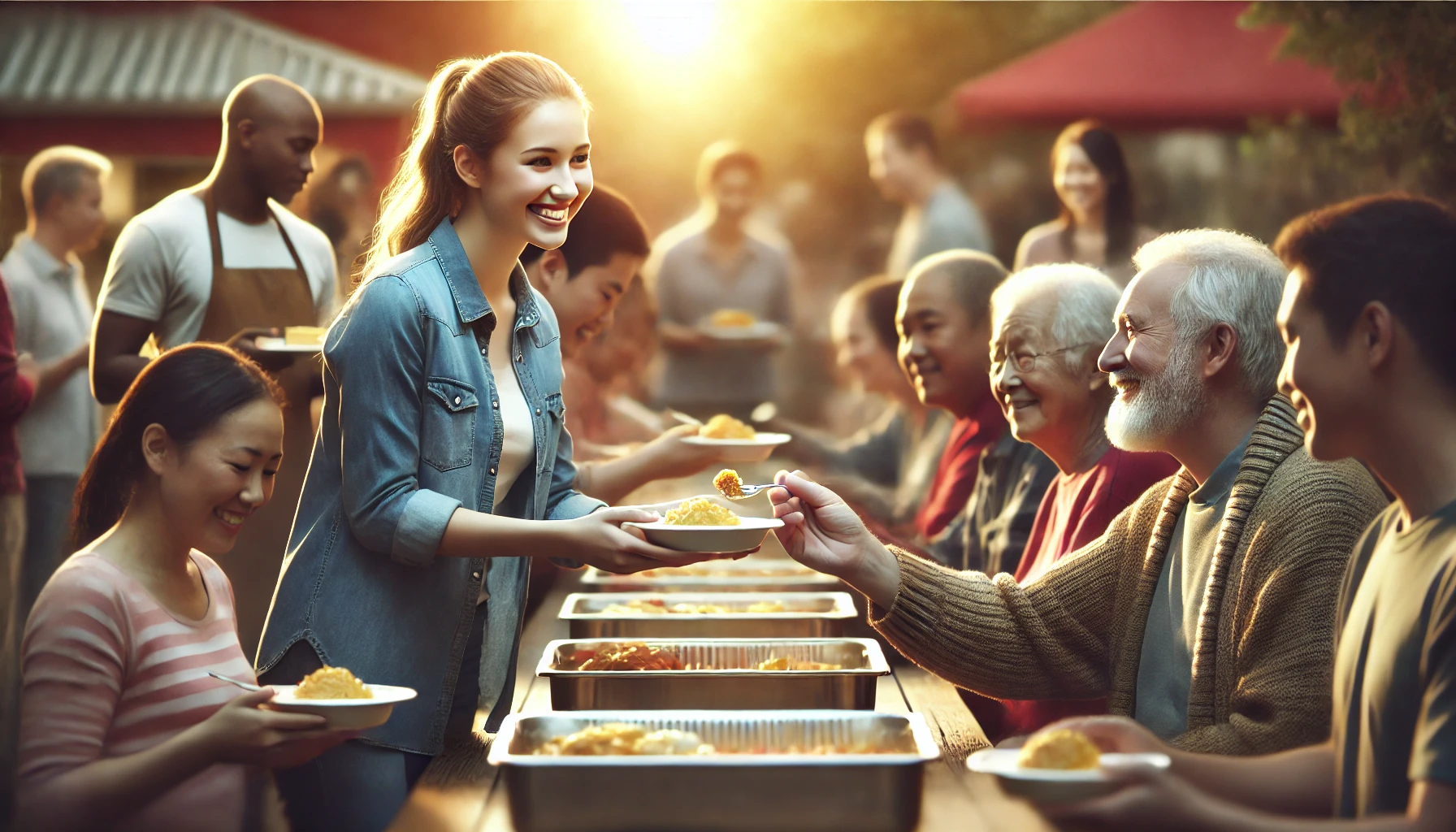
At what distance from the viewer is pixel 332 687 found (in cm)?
191

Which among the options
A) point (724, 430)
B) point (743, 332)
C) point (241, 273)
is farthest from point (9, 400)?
point (743, 332)

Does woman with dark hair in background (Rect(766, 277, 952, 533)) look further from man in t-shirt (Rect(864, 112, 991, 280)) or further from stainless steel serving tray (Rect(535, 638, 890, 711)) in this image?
stainless steel serving tray (Rect(535, 638, 890, 711))

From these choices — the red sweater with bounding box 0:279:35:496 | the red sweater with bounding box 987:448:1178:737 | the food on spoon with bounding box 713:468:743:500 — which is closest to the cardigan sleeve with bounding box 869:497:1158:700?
the red sweater with bounding box 987:448:1178:737

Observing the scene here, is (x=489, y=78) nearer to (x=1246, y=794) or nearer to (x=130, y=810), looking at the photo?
(x=130, y=810)

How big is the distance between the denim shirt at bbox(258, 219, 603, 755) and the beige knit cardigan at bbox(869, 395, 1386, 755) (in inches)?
32.3

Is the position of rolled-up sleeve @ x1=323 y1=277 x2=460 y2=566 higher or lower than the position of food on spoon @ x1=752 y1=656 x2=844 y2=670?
higher

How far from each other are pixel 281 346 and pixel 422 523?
1.40 metres

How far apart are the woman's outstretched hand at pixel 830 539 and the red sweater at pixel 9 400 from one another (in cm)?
233

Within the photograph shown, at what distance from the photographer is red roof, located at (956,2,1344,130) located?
8.08m

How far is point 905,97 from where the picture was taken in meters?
14.2

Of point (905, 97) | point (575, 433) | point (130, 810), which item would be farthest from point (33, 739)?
point (905, 97)

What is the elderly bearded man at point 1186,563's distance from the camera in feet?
7.07

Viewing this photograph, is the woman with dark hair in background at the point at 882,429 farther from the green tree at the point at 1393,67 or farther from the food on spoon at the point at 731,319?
the green tree at the point at 1393,67

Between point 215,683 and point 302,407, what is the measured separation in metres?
2.03
